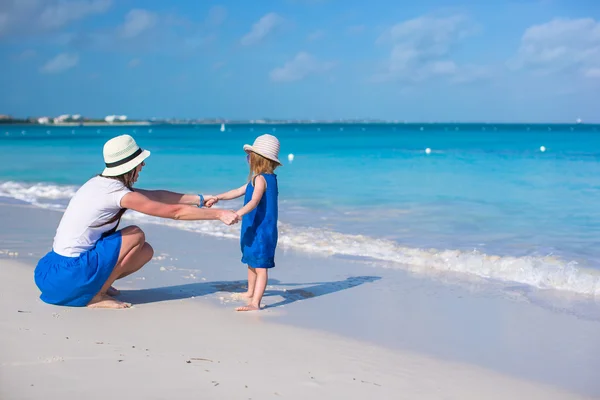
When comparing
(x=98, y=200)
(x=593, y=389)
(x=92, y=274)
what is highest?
(x=98, y=200)

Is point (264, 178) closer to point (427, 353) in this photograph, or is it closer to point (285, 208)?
point (427, 353)

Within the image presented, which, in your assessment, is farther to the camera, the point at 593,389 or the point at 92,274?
the point at 92,274

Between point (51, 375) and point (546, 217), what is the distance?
998cm

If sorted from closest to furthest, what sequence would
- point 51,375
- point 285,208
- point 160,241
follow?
point 51,375 → point 160,241 → point 285,208

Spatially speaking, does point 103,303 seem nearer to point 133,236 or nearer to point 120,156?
point 133,236

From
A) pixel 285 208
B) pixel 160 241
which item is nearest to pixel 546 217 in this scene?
pixel 285 208

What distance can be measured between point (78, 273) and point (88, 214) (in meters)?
0.43

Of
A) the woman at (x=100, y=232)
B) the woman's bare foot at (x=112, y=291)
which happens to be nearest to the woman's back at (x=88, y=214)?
the woman at (x=100, y=232)

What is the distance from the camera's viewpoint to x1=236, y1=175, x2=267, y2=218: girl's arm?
5273 mm

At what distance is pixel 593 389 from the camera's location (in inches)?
154

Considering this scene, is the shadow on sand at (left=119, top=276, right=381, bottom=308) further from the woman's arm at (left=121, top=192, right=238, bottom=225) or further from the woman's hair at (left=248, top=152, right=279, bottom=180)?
the woman's hair at (left=248, top=152, right=279, bottom=180)

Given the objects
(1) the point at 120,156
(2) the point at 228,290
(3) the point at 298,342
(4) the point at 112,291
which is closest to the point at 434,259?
(2) the point at 228,290

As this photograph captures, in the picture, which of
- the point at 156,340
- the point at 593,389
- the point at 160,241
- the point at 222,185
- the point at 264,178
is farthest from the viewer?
the point at 222,185

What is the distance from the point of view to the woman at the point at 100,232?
4973mm
